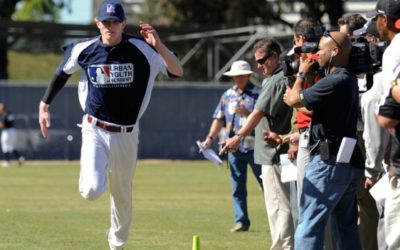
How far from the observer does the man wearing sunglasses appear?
12016mm

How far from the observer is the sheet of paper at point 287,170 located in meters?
11.3

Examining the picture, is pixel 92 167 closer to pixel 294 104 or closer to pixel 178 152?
pixel 294 104

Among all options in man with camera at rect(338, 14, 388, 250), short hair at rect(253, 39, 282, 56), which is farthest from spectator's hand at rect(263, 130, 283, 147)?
short hair at rect(253, 39, 282, 56)

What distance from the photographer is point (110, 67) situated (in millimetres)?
11508

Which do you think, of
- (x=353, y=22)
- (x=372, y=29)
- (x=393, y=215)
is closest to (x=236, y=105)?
(x=353, y=22)

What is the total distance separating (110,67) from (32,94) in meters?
29.4

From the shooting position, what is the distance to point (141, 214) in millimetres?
18438

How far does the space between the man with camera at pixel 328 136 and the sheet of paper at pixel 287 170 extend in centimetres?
124

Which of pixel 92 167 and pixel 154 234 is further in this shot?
pixel 154 234

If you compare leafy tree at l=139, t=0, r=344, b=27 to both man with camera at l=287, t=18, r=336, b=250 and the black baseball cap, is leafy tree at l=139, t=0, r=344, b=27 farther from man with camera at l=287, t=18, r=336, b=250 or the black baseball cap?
the black baseball cap

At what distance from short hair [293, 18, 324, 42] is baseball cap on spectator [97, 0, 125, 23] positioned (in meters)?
1.82

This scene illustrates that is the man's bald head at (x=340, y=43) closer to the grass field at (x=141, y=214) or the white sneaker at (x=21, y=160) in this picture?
the grass field at (x=141, y=214)

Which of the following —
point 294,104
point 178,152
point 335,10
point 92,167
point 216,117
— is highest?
point 294,104

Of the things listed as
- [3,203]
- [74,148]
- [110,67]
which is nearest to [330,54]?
[110,67]
